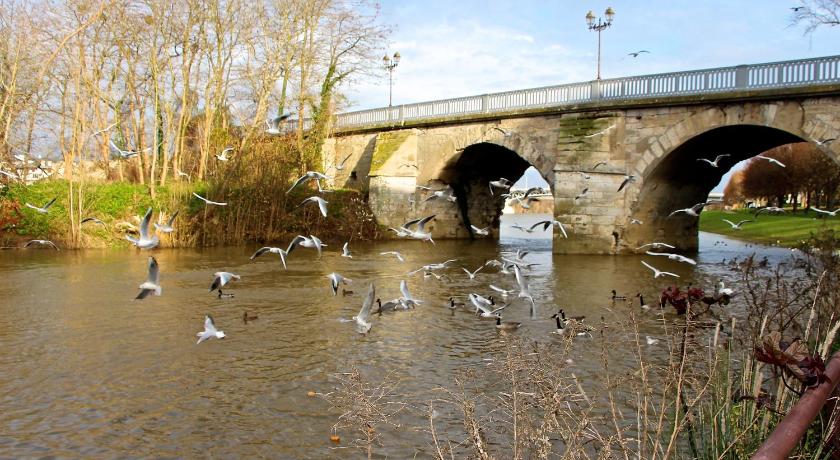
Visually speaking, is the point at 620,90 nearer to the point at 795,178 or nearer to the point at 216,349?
the point at 216,349

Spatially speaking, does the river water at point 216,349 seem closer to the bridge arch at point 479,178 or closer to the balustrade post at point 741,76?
the balustrade post at point 741,76

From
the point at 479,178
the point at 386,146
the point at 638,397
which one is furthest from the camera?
the point at 479,178

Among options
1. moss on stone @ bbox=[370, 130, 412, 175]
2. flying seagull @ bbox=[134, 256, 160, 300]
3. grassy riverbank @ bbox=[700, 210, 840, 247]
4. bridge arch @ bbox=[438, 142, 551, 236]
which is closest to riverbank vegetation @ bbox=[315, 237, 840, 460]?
flying seagull @ bbox=[134, 256, 160, 300]

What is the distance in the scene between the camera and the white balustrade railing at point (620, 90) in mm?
19281

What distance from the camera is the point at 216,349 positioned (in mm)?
9414

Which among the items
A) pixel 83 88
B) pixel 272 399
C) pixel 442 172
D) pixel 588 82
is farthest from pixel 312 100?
pixel 272 399

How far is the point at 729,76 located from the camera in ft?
67.9

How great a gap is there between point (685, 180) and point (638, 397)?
23.1m

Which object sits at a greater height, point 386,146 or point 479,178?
point 386,146

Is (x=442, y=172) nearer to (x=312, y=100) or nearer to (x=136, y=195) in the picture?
(x=312, y=100)

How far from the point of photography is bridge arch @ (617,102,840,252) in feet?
63.3

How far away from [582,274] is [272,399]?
12.5 meters

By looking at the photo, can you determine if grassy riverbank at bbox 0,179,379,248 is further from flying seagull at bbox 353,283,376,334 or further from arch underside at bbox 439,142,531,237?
flying seagull at bbox 353,283,376,334

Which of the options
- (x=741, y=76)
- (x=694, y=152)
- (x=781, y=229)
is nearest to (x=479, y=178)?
(x=694, y=152)
